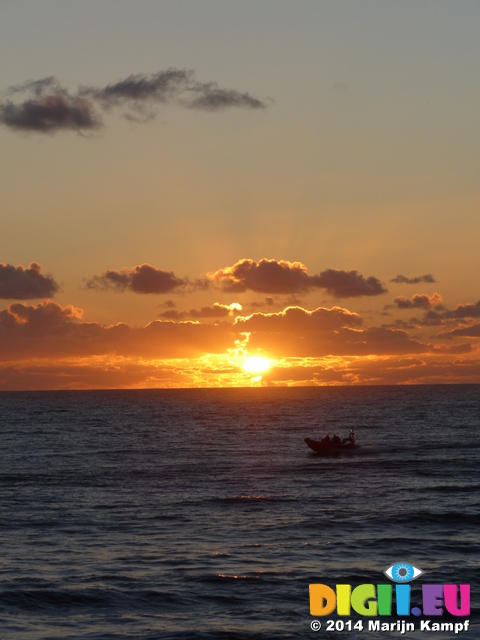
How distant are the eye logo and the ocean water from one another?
0.52 meters

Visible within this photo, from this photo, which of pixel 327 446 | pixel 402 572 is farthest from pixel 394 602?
pixel 327 446

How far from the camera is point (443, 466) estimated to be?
78750 mm

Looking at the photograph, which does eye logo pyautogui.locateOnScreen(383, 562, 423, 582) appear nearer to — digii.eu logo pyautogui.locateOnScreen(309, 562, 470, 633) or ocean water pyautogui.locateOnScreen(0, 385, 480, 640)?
digii.eu logo pyautogui.locateOnScreen(309, 562, 470, 633)

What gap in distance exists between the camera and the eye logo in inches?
1406

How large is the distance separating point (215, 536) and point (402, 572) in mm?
11764

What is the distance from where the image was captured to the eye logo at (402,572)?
35.7 m

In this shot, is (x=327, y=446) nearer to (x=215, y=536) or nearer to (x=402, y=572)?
(x=215, y=536)

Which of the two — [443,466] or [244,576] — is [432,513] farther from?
[443,466]

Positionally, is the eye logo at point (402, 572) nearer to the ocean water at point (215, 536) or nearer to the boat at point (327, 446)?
the ocean water at point (215, 536)

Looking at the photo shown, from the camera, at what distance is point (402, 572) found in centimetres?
3659

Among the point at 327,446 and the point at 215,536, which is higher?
the point at 327,446

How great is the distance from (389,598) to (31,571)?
16602 mm

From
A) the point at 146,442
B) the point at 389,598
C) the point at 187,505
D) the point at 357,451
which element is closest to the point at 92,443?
the point at 146,442

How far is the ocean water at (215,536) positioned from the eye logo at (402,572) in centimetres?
52
